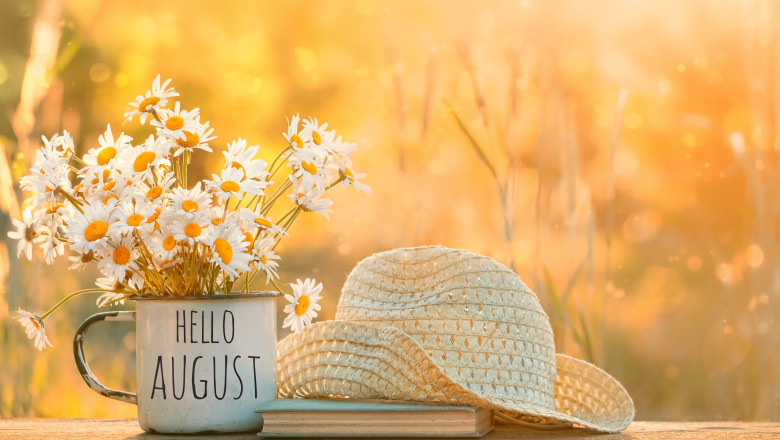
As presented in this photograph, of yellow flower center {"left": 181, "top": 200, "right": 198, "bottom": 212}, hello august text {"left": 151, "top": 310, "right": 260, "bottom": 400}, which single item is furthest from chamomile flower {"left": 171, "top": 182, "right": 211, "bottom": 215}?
hello august text {"left": 151, "top": 310, "right": 260, "bottom": 400}

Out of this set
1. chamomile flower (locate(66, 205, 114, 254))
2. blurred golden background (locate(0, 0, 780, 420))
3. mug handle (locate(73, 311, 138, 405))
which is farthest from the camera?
blurred golden background (locate(0, 0, 780, 420))

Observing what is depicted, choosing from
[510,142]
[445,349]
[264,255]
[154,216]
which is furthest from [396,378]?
[510,142]

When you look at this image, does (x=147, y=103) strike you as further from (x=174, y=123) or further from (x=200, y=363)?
(x=200, y=363)

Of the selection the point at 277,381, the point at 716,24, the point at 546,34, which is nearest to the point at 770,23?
the point at 546,34

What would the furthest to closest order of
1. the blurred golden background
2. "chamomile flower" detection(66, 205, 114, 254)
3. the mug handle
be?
the blurred golden background → the mug handle → "chamomile flower" detection(66, 205, 114, 254)

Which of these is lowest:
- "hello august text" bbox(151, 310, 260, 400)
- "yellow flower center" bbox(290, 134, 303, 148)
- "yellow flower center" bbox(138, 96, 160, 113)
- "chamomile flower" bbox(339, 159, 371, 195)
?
"hello august text" bbox(151, 310, 260, 400)

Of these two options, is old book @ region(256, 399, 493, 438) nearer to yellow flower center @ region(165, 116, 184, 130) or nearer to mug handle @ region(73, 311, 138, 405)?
mug handle @ region(73, 311, 138, 405)

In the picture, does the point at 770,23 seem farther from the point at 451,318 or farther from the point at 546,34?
the point at 451,318
